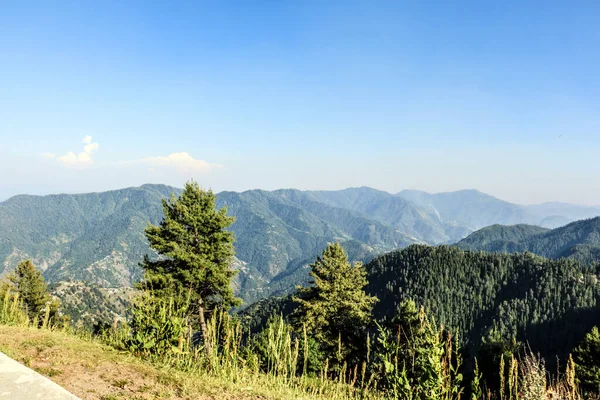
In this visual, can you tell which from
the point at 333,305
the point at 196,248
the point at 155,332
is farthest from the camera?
the point at 333,305

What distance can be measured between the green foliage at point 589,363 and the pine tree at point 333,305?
2719cm

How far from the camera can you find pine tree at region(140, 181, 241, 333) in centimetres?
2119

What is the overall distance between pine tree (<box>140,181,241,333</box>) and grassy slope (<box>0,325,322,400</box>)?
12811 mm

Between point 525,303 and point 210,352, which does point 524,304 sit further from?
point 210,352

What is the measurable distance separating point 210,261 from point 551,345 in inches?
6691

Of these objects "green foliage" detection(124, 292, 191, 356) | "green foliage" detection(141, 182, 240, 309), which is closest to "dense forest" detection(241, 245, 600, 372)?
"green foliage" detection(141, 182, 240, 309)

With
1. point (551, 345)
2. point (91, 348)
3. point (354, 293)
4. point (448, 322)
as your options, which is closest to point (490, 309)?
point (448, 322)

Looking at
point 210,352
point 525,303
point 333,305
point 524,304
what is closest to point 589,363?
point 333,305

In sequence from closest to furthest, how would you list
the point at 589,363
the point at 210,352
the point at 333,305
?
the point at 210,352 < the point at 333,305 < the point at 589,363

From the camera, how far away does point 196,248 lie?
22172 millimetres

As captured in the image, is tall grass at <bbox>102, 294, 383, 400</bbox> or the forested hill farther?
the forested hill

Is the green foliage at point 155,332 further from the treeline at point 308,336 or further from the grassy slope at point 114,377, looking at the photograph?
the grassy slope at point 114,377

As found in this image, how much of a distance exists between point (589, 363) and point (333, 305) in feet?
131

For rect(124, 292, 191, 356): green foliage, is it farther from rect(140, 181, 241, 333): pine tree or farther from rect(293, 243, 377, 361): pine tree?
rect(293, 243, 377, 361): pine tree
